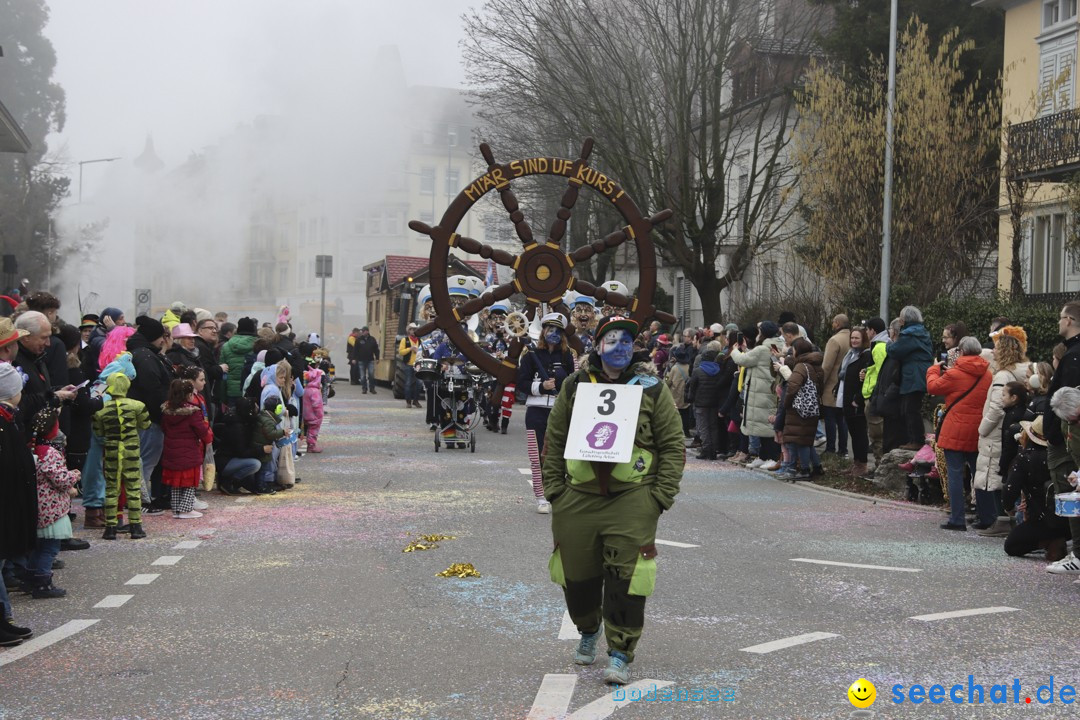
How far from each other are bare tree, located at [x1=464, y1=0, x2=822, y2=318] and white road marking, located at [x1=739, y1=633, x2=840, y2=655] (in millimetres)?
22980

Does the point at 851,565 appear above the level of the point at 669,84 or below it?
below

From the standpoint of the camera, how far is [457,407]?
1802 centimetres

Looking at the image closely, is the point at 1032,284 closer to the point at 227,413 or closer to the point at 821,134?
the point at 821,134

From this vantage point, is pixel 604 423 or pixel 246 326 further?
pixel 246 326

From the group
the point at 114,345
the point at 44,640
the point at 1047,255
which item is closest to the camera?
the point at 44,640

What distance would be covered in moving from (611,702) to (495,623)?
163cm

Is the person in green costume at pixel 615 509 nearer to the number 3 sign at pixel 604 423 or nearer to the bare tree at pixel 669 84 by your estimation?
the number 3 sign at pixel 604 423

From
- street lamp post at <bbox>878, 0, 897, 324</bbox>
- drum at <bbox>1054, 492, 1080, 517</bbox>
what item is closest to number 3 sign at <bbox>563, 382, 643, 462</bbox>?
drum at <bbox>1054, 492, 1080, 517</bbox>

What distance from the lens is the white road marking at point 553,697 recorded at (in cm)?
540

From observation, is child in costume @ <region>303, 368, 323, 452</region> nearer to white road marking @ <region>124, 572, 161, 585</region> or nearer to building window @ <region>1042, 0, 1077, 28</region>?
white road marking @ <region>124, 572, 161, 585</region>

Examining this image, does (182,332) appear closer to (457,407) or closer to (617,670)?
(457,407)

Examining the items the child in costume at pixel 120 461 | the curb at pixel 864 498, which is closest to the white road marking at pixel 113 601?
the child in costume at pixel 120 461

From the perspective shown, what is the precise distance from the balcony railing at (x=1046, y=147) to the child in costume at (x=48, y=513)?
767 inches

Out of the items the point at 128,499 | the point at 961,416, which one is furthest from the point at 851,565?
the point at 128,499
